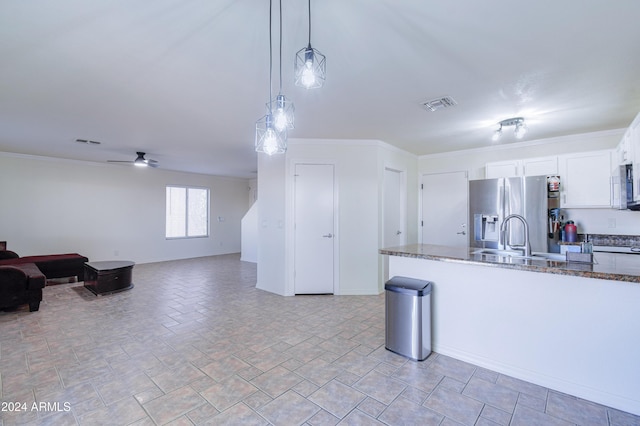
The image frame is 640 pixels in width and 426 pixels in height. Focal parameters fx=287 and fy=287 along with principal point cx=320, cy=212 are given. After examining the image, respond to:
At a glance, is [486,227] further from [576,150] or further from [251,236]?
[251,236]

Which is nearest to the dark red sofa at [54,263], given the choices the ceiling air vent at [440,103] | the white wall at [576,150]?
the ceiling air vent at [440,103]

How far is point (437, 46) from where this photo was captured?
2.06 m

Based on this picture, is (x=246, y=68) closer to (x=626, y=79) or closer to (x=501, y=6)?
(x=501, y=6)

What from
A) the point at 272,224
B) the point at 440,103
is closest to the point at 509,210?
the point at 440,103

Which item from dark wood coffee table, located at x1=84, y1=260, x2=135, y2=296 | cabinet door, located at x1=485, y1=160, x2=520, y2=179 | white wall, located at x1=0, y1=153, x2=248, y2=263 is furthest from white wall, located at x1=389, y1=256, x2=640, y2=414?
white wall, located at x1=0, y1=153, x2=248, y2=263

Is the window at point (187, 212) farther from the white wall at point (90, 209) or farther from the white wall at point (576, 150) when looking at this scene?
the white wall at point (576, 150)

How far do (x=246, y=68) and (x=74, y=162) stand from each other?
21.3 ft

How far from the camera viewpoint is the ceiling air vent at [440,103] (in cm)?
298

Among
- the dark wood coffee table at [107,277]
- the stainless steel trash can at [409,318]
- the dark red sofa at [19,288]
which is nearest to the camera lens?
the stainless steel trash can at [409,318]

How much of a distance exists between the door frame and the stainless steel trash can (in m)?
1.86

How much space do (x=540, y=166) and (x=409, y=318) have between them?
10.9ft

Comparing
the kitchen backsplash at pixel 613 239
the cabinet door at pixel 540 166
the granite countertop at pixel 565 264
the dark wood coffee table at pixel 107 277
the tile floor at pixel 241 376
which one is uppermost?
the cabinet door at pixel 540 166

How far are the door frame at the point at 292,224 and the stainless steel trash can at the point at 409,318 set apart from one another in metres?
1.86

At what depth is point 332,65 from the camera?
2.32m
